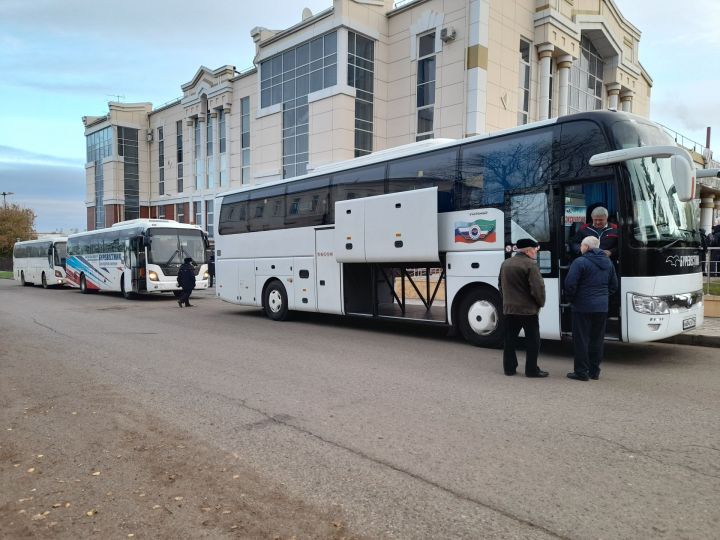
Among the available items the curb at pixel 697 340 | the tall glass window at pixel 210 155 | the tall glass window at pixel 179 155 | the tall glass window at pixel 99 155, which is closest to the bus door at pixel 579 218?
the curb at pixel 697 340

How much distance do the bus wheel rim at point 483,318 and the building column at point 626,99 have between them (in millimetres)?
37738

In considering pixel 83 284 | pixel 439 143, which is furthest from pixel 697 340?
pixel 83 284

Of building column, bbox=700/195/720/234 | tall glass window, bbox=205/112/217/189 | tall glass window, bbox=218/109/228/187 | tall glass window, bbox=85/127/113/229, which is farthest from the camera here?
tall glass window, bbox=85/127/113/229

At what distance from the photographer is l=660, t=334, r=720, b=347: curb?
917 cm

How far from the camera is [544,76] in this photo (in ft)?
101

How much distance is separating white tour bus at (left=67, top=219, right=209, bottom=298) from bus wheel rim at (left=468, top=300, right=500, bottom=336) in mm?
13694

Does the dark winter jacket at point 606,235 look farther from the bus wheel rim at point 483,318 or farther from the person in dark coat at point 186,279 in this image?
the person in dark coat at point 186,279

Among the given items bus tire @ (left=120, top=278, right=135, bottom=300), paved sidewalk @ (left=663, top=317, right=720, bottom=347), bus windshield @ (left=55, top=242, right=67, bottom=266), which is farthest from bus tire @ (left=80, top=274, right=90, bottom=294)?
paved sidewalk @ (left=663, top=317, right=720, bottom=347)

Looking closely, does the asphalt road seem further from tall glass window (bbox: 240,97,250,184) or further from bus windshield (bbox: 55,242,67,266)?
tall glass window (bbox: 240,97,250,184)

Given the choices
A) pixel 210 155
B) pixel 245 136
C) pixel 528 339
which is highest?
pixel 245 136

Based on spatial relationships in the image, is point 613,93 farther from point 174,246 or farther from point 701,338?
point 701,338

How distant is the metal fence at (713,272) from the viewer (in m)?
11.8

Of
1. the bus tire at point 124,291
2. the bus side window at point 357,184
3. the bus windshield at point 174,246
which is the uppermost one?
the bus side window at point 357,184

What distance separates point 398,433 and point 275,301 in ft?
30.6
